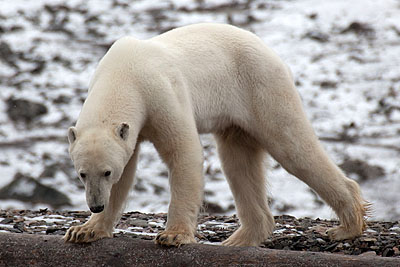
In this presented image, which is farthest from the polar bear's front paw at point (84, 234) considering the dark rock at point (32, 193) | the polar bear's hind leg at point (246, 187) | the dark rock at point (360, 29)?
the dark rock at point (360, 29)

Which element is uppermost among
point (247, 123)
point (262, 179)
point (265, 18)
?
point (265, 18)

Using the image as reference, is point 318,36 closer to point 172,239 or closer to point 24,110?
point 24,110

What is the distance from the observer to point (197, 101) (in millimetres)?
5320

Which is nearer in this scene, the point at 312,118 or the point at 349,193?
the point at 349,193

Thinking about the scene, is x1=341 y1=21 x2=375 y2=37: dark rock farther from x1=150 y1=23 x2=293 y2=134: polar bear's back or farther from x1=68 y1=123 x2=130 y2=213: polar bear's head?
x1=68 y1=123 x2=130 y2=213: polar bear's head

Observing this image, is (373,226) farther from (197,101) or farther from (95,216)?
(95,216)

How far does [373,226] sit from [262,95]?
2059mm

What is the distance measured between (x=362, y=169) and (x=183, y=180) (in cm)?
599

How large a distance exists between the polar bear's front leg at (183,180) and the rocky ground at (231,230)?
1254mm

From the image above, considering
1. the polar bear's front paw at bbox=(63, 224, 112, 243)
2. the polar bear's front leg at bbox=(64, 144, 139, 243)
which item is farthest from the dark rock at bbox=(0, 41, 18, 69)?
the polar bear's front paw at bbox=(63, 224, 112, 243)

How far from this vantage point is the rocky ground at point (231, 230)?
560cm

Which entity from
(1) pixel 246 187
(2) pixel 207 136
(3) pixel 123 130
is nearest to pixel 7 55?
(2) pixel 207 136

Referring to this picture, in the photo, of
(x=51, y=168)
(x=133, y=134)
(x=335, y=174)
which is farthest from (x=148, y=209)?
(x=133, y=134)

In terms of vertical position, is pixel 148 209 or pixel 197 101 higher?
pixel 197 101
